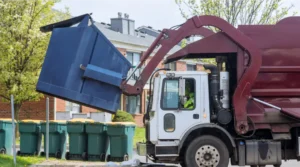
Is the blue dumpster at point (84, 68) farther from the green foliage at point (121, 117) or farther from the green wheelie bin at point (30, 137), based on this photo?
the green foliage at point (121, 117)

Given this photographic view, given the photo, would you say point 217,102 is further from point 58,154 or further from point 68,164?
point 58,154

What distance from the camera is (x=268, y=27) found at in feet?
39.2

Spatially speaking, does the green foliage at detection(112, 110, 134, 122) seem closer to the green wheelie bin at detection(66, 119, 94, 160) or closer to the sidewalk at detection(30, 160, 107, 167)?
the green wheelie bin at detection(66, 119, 94, 160)

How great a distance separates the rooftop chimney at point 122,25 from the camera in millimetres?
43812

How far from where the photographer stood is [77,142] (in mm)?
15094

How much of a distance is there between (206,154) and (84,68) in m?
3.12

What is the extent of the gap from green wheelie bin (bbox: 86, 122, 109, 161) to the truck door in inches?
142

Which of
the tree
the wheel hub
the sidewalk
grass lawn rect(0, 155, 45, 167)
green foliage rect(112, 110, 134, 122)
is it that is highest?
the tree

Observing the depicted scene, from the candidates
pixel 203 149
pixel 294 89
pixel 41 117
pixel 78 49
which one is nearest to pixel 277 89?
pixel 294 89

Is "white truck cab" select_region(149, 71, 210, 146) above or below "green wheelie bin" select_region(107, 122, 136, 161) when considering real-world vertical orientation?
above

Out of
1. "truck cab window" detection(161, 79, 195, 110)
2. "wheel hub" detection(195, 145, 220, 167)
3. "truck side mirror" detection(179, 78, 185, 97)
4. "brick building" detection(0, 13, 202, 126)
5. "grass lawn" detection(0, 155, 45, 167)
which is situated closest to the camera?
"wheel hub" detection(195, 145, 220, 167)

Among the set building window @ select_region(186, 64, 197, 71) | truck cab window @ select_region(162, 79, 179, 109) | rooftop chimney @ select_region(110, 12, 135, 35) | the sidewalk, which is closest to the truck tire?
truck cab window @ select_region(162, 79, 179, 109)

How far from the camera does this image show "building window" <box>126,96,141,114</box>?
124ft

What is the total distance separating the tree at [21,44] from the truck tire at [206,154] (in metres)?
12.1
